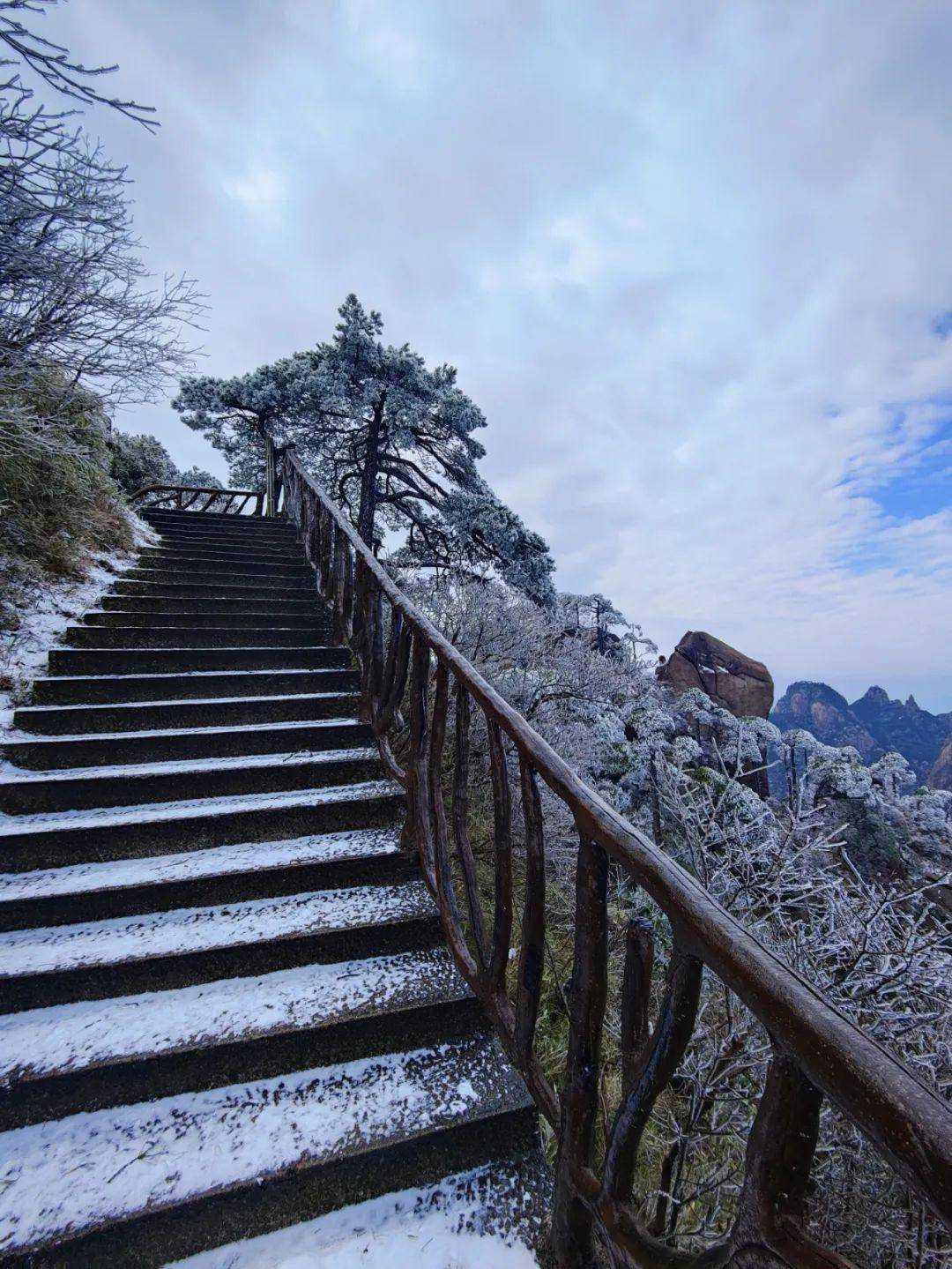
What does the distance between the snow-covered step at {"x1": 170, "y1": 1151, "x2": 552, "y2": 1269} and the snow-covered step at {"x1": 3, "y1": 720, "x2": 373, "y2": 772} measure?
2101 mm

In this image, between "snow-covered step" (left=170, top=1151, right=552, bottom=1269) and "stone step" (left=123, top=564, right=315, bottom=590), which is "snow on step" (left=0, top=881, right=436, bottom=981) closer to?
"snow-covered step" (left=170, top=1151, right=552, bottom=1269)

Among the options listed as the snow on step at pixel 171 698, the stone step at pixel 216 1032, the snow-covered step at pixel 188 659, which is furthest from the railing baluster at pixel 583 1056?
the snow-covered step at pixel 188 659

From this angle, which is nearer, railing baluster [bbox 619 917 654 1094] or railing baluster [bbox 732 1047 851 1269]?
railing baluster [bbox 732 1047 851 1269]

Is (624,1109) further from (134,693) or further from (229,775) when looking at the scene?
(134,693)

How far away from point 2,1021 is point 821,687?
78.1 m

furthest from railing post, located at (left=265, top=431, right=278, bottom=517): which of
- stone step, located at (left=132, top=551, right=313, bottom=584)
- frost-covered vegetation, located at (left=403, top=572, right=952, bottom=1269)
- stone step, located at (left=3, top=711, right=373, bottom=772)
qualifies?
stone step, located at (left=3, top=711, right=373, bottom=772)

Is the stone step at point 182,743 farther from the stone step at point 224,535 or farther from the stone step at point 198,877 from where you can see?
the stone step at point 224,535

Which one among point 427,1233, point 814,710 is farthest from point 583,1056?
point 814,710

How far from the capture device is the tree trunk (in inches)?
441

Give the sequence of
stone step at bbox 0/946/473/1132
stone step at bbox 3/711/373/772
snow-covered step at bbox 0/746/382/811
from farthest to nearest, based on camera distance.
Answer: stone step at bbox 3/711/373/772 → snow-covered step at bbox 0/746/382/811 → stone step at bbox 0/946/473/1132

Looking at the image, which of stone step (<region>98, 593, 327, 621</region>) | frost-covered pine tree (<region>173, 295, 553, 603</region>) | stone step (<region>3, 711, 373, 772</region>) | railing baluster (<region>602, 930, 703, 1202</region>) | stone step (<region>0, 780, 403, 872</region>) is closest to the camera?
railing baluster (<region>602, 930, 703, 1202</region>)

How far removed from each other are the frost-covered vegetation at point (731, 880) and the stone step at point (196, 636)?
282cm

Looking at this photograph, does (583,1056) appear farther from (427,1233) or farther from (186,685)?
(186,685)

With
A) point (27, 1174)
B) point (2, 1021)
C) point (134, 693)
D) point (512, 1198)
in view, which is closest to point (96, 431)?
point (134, 693)
